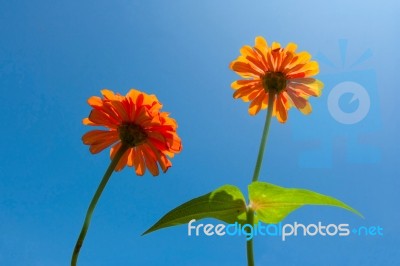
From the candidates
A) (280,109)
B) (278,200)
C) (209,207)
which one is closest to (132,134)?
(209,207)

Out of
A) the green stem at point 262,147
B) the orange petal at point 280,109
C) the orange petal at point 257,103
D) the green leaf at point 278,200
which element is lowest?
the green leaf at point 278,200

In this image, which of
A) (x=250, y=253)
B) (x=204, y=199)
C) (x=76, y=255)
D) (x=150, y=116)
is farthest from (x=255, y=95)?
(x=76, y=255)

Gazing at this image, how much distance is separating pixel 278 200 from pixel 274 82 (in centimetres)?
49

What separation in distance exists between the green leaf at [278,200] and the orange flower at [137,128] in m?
0.23

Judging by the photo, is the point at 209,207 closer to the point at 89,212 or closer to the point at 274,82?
the point at 89,212

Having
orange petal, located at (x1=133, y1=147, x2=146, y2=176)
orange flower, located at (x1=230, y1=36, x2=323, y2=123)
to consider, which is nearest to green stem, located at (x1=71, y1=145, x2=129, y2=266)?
orange petal, located at (x1=133, y1=147, x2=146, y2=176)

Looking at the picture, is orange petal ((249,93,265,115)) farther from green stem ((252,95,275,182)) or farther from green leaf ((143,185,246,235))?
green leaf ((143,185,246,235))

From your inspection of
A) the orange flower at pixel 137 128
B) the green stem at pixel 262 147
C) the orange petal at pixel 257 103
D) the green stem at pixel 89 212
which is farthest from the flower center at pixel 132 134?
the orange petal at pixel 257 103

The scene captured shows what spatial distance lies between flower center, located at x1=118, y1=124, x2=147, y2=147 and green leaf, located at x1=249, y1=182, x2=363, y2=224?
0.33 meters

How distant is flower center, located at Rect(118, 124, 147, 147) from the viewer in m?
1.21

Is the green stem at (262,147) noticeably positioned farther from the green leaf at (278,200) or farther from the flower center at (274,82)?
the flower center at (274,82)

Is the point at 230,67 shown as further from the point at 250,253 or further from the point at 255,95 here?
→ the point at 250,253

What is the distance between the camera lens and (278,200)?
1.15 metres

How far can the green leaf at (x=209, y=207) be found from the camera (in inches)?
41.7
